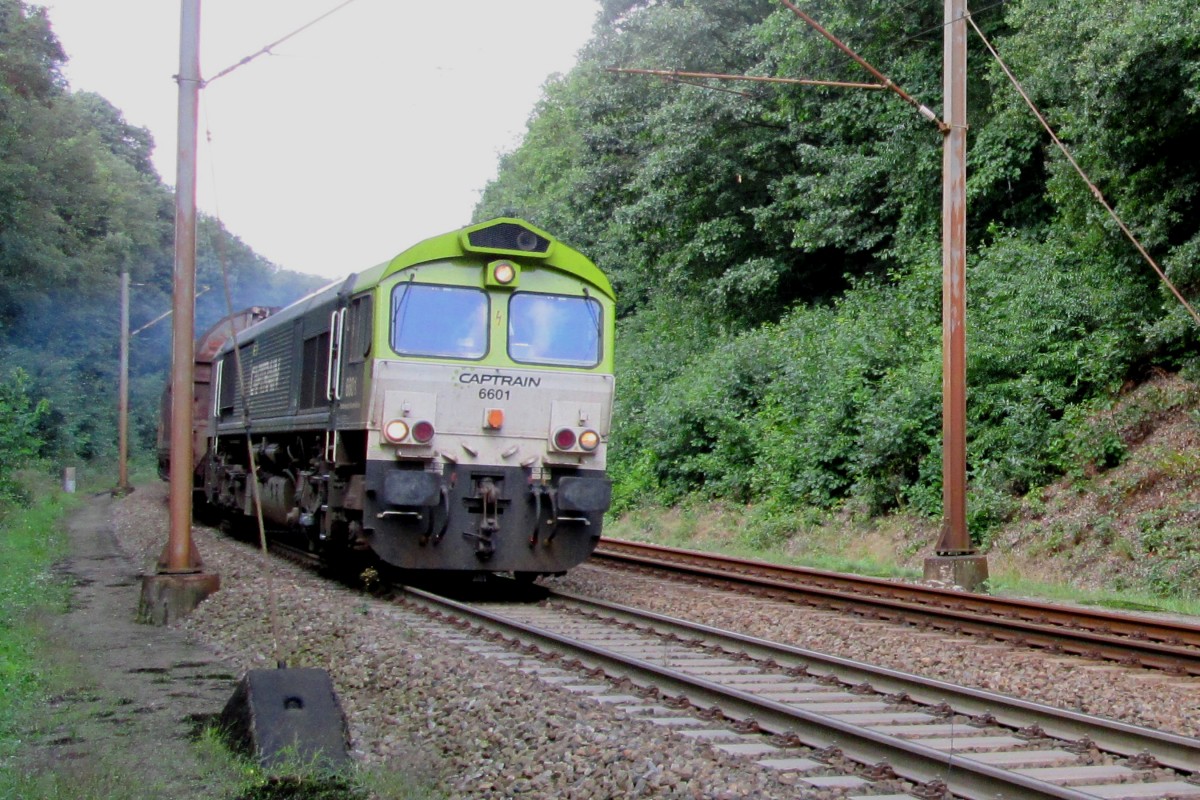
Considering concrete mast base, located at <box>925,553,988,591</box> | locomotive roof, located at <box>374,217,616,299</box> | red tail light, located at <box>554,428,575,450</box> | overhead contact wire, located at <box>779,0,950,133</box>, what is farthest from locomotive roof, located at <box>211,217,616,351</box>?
concrete mast base, located at <box>925,553,988,591</box>

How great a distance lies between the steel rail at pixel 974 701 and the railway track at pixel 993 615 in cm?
190

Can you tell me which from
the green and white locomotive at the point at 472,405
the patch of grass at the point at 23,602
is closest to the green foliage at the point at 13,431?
the patch of grass at the point at 23,602

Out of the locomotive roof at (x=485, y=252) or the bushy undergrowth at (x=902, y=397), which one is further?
the bushy undergrowth at (x=902, y=397)

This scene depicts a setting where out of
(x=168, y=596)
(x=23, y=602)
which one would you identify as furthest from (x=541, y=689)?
(x=23, y=602)

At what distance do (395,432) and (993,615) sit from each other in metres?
5.49

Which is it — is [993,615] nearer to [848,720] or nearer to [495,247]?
[848,720]

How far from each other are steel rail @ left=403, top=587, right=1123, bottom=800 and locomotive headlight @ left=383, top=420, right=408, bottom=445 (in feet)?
9.20

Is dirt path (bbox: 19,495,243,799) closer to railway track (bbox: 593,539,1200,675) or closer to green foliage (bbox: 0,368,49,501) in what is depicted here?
railway track (bbox: 593,539,1200,675)

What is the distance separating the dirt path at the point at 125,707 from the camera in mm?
5770

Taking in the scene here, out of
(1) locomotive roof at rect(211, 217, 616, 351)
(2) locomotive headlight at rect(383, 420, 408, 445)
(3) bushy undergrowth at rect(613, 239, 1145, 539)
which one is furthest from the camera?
(3) bushy undergrowth at rect(613, 239, 1145, 539)

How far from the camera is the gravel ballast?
566 centimetres

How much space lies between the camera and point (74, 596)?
12.9 m

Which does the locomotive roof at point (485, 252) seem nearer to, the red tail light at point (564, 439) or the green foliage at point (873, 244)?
the red tail light at point (564, 439)

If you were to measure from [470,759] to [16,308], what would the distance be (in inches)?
1539
